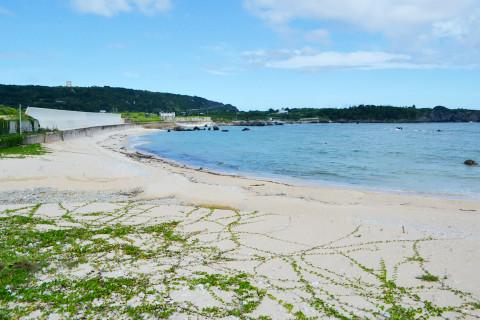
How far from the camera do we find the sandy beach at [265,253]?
8570mm

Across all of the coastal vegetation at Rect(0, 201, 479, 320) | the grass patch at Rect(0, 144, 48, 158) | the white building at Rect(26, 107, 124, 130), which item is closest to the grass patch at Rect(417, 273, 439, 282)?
the coastal vegetation at Rect(0, 201, 479, 320)

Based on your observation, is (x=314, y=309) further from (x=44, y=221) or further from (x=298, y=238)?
(x=44, y=221)

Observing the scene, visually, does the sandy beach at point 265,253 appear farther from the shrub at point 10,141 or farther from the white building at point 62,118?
the white building at point 62,118

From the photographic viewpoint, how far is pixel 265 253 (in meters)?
11.9

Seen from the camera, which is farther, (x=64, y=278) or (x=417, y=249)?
(x=417, y=249)

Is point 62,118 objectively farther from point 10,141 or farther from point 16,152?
point 16,152

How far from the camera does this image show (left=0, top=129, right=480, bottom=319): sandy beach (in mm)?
8570

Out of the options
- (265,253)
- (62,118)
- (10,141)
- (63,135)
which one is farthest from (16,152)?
(62,118)

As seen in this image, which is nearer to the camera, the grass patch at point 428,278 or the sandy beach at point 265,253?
the sandy beach at point 265,253

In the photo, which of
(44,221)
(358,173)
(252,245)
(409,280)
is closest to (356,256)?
(409,280)

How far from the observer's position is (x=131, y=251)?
38.5ft

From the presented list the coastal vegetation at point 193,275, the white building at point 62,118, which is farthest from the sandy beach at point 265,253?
the white building at point 62,118

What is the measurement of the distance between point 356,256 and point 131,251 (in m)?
6.24

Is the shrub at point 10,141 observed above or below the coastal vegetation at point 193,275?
above
